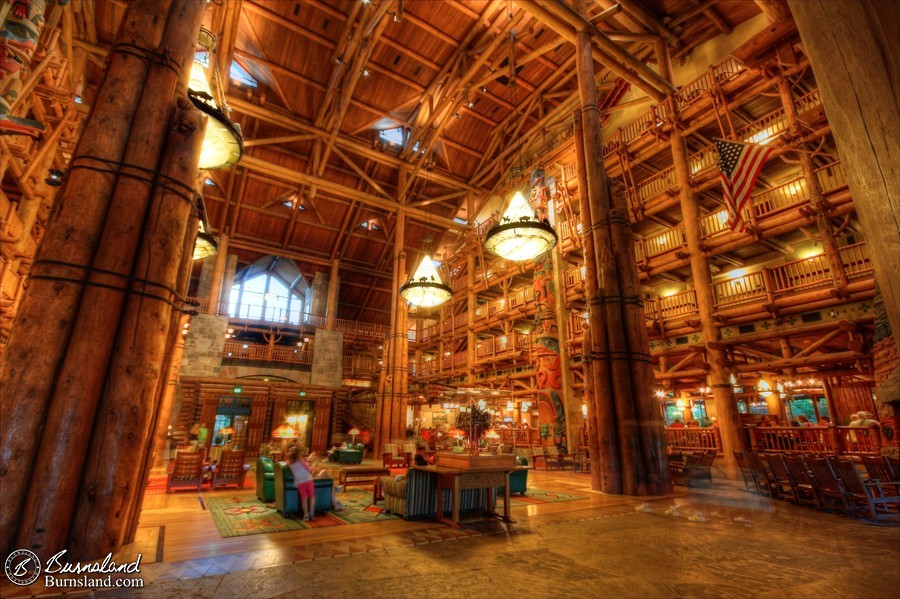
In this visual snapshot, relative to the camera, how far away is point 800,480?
6.32 m

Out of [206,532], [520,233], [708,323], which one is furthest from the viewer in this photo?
[708,323]

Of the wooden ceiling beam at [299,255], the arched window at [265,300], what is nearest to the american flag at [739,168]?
the wooden ceiling beam at [299,255]

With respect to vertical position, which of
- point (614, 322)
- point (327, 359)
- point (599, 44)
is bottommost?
point (614, 322)

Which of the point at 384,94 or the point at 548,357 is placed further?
the point at 384,94

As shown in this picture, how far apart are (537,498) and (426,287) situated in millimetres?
5254

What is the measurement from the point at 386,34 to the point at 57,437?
46.5 ft

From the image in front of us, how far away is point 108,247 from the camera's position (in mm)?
3590

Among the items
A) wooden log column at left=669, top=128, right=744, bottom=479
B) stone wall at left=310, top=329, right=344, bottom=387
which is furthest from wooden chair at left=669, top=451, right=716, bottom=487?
stone wall at left=310, top=329, right=344, bottom=387

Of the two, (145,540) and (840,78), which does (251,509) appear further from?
(840,78)

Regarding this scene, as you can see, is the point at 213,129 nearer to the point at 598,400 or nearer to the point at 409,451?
the point at 598,400

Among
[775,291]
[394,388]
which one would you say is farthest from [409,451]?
[775,291]

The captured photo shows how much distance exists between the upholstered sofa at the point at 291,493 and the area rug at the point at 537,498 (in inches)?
109

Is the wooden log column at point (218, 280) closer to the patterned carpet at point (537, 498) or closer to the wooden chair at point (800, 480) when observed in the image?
the patterned carpet at point (537, 498)

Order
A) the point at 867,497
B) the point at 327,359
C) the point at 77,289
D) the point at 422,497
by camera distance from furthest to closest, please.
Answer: the point at 327,359
the point at 422,497
the point at 867,497
the point at 77,289
